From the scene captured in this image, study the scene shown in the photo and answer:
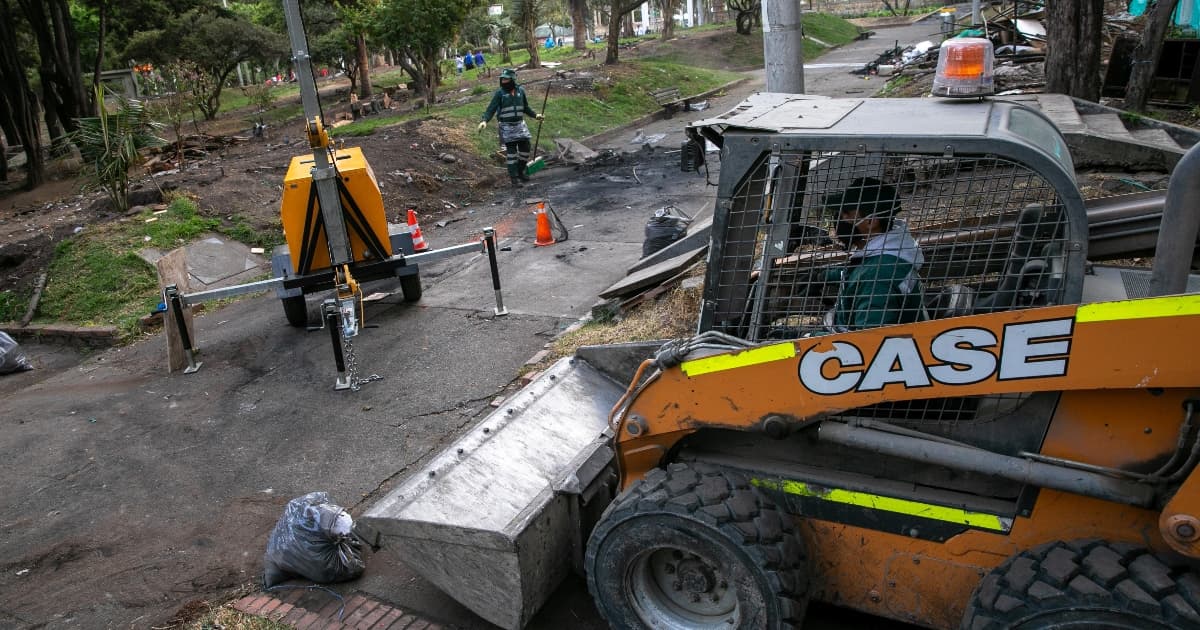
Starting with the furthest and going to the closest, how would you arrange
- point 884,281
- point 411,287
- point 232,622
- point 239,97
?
point 239,97, point 411,287, point 232,622, point 884,281

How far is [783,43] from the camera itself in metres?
6.84

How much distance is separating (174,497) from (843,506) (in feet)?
14.8

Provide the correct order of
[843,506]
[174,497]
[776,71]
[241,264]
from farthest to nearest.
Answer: [241,264], [776,71], [174,497], [843,506]

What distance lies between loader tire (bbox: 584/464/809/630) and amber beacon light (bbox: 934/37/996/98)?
74.7 inches

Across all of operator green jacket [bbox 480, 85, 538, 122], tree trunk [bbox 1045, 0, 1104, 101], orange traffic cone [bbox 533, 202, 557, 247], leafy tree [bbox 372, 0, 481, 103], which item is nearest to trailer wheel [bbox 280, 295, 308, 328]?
orange traffic cone [bbox 533, 202, 557, 247]

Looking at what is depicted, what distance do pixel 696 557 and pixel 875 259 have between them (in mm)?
1400

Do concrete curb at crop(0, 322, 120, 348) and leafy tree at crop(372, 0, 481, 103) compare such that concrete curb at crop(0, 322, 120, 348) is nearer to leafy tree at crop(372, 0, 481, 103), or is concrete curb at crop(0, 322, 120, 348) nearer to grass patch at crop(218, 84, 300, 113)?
leafy tree at crop(372, 0, 481, 103)

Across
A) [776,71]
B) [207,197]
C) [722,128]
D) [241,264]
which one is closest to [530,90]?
[207,197]

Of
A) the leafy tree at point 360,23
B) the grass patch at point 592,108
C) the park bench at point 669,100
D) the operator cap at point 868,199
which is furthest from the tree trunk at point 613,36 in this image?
the operator cap at point 868,199

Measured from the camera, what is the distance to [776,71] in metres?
6.90

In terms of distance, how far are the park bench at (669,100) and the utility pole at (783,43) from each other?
15.0 meters

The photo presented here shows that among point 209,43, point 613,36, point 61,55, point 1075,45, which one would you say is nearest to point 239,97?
point 209,43

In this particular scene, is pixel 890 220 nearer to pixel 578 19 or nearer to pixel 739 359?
pixel 739 359

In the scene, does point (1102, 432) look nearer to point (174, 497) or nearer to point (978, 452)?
point (978, 452)
